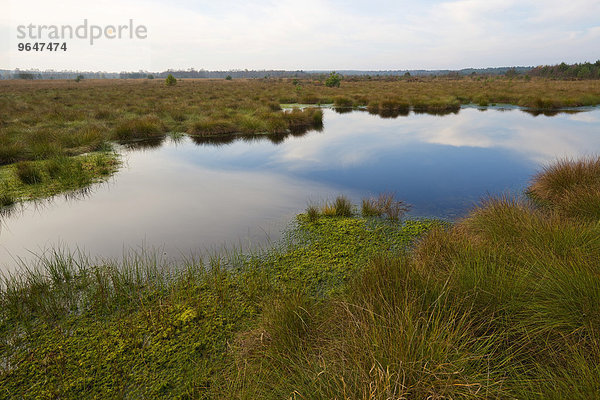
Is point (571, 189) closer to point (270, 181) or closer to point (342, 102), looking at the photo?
point (270, 181)

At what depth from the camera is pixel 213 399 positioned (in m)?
2.54

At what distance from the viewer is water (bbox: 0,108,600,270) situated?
6301 mm

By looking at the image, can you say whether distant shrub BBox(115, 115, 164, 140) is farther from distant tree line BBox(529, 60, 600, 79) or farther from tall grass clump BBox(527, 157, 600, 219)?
distant tree line BBox(529, 60, 600, 79)

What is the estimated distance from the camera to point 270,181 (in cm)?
1016

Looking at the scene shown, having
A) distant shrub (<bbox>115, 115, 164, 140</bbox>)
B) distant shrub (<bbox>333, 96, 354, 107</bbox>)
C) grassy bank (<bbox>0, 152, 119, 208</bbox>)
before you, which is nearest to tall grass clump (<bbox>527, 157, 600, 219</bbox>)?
grassy bank (<bbox>0, 152, 119, 208</bbox>)

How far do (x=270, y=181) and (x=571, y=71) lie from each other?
89.6m

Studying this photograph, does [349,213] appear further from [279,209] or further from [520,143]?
[520,143]

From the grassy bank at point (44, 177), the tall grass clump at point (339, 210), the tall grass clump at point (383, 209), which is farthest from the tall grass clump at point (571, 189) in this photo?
the grassy bank at point (44, 177)

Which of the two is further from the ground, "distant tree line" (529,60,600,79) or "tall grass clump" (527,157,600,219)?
"distant tree line" (529,60,600,79)

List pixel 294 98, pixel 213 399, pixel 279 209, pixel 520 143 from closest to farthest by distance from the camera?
pixel 213 399 < pixel 279 209 < pixel 520 143 < pixel 294 98

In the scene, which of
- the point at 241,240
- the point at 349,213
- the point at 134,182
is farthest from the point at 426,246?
the point at 134,182

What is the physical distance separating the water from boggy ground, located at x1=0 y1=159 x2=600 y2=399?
4.72 ft

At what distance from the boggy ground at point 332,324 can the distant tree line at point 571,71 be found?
7986 centimetres

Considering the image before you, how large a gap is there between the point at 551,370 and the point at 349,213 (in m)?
5.15
